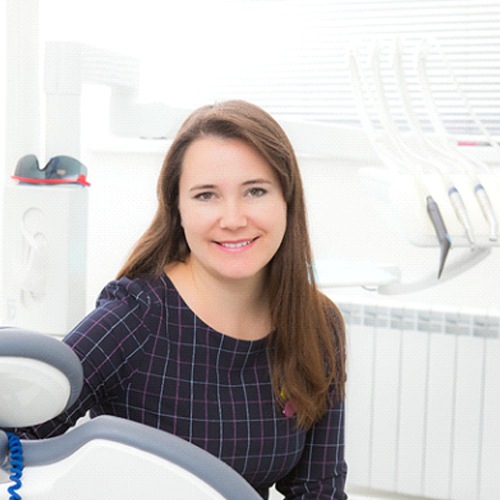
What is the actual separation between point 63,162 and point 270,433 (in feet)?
2.26

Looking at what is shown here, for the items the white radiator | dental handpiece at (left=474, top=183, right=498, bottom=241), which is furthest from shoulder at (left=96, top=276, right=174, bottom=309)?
the white radiator

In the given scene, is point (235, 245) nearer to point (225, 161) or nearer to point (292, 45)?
point (225, 161)

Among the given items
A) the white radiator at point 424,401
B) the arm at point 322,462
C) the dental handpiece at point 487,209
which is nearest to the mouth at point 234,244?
the arm at point 322,462

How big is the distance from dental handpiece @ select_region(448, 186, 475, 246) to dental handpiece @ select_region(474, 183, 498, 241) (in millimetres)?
32

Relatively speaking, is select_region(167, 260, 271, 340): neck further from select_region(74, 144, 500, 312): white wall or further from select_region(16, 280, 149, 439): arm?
select_region(74, 144, 500, 312): white wall

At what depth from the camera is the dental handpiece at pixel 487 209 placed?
4.97ft

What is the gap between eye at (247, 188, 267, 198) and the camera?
1.31 metres

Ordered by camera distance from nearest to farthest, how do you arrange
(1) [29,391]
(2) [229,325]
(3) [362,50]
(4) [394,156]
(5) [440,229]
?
1. (1) [29,391]
2. (2) [229,325]
3. (5) [440,229]
4. (4) [394,156]
5. (3) [362,50]

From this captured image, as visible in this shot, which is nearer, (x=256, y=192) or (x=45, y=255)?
(x=256, y=192)

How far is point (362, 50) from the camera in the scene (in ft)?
9.86

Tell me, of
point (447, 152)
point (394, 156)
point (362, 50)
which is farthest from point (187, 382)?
point (362, 50)

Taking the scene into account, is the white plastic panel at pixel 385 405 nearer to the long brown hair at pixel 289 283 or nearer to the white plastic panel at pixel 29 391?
the long brown hair at pixel 289 283

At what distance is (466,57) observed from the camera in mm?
2689

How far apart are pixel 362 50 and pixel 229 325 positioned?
5.98ft
